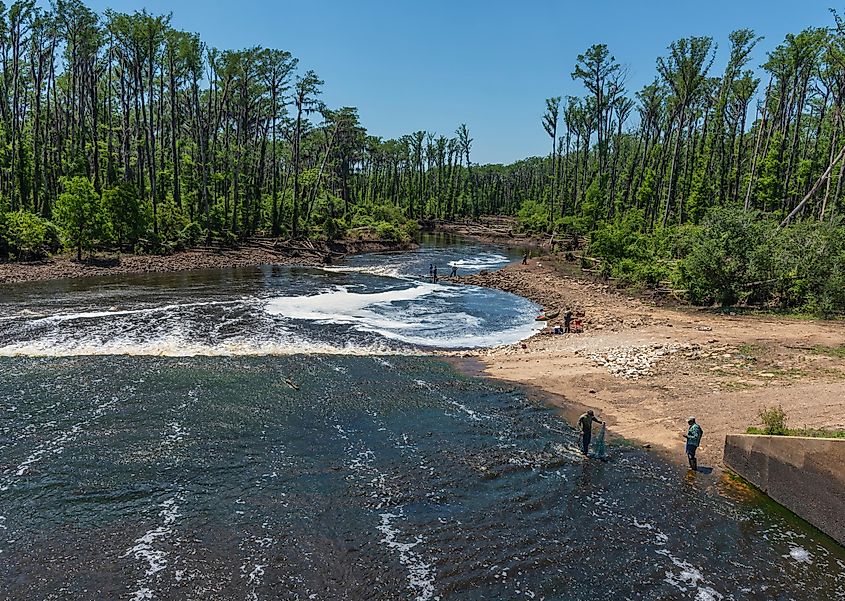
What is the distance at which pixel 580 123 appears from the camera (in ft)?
265

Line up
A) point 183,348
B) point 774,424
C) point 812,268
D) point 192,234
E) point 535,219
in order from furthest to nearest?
point 535,219, point 192,234, point 812,268, point 183,348, point 774,424

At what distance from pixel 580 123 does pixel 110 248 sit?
6248 centimetres

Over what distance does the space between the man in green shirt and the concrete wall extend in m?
0.88

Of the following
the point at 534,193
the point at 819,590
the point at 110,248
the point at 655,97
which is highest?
the point at 655,97

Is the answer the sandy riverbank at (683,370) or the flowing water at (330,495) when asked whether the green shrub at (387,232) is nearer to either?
the sandy riverbank at (683,370)

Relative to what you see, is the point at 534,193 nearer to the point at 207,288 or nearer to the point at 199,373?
the point at 207,288

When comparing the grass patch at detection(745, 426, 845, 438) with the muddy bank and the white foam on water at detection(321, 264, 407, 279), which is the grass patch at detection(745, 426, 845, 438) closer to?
the white foam on water at detection(321, 264, 407, 279)

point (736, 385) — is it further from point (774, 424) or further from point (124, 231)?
point (124, 231)

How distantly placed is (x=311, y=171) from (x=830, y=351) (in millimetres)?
54398

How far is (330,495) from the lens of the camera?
12.4 metres

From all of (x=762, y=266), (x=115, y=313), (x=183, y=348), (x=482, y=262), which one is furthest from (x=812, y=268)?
(x=482, y=262)

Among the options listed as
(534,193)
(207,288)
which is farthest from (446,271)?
(534,193)

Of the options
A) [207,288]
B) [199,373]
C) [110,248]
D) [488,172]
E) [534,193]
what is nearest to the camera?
[199,373]

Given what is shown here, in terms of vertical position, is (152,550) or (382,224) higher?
(382,224)
